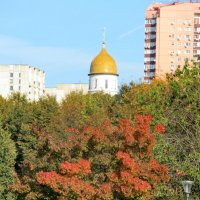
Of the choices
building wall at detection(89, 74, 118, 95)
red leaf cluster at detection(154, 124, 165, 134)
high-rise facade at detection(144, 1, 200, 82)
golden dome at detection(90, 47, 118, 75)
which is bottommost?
red leaf cluster at detection(154, 124, 165, 134)

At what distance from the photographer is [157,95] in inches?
1372

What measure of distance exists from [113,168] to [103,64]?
62468 millimetres

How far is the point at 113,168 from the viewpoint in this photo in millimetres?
28531

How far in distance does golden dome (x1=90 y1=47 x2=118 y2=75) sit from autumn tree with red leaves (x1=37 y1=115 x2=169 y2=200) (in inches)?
2394

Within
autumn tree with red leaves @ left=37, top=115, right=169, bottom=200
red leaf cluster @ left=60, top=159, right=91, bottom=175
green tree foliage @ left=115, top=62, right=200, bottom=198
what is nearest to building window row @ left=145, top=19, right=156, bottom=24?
green tree foliage @ left=115, top=62, right=200, bottom=198

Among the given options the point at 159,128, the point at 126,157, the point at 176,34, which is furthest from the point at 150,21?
the point at 126,157

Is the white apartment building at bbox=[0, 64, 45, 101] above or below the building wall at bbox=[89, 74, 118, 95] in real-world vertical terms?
above

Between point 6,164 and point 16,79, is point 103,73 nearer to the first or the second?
point 16,79

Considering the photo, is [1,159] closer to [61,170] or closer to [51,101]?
[61,170]

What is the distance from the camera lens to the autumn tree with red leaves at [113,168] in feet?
90.1

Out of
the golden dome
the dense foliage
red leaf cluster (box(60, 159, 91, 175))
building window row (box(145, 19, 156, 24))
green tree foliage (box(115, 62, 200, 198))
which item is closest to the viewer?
the dense foliage

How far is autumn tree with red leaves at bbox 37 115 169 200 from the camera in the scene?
27.5 meters

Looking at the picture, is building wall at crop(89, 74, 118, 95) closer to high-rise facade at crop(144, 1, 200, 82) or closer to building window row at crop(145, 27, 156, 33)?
high-rise facade at crop(144, 1, 200, 82)

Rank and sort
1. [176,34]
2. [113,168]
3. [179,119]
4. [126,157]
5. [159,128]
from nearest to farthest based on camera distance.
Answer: [126,157] → [113,168] → [159,128] → [179,119] → [176,34]
